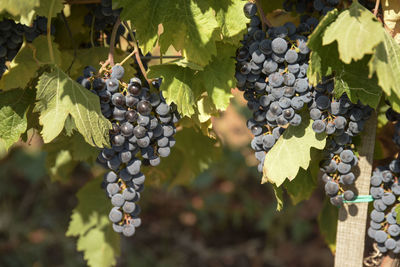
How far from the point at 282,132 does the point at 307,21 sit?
0.86ft

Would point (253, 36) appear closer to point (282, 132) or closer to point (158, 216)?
point (282, 132)

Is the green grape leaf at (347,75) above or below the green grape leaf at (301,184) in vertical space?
above

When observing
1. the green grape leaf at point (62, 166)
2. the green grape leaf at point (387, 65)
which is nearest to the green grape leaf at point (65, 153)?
the green grape leaf at point (62, 166)

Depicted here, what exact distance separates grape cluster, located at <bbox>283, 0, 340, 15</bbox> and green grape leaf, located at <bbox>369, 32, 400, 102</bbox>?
0.17 meters

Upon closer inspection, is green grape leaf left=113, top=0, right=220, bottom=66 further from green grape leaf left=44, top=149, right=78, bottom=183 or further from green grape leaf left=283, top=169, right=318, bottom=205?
green grape leaf left=44, top=149, right=78, bottom=183

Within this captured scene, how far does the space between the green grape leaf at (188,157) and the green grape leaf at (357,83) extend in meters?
0.67

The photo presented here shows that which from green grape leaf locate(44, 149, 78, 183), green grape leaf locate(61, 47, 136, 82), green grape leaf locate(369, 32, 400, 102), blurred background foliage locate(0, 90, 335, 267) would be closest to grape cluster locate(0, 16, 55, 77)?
green grape leaf locate(61, 47, 136, 82)

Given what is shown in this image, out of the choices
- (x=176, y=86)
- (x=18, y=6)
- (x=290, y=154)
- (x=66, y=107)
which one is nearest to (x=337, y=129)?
(x=290, y=154)

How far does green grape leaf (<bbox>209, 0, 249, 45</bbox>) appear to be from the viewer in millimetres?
1017

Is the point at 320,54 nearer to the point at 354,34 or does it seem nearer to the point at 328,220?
the point at 354,34

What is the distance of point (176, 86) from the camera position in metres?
1.04

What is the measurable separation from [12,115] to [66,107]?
16 cm

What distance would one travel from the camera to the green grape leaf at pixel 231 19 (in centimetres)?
102

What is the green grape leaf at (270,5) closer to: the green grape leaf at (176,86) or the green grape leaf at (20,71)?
the green grape leaf at (176,86)
